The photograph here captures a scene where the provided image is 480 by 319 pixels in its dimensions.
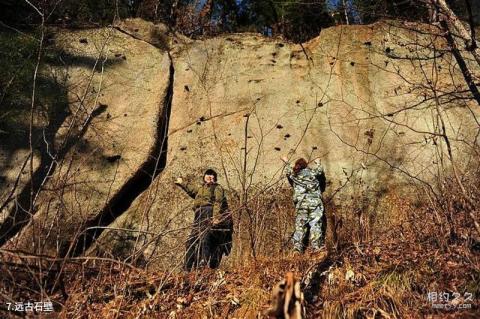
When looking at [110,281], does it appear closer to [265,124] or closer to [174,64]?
[265,124]

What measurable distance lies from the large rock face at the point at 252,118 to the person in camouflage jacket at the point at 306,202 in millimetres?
429

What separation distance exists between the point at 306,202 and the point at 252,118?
7.67 ft

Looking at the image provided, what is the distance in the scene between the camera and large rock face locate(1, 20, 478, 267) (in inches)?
318

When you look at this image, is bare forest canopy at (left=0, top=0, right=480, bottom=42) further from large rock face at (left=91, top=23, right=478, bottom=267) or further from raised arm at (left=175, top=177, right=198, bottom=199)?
raised arm at (left=175, top=177, right=198, bottom=199)

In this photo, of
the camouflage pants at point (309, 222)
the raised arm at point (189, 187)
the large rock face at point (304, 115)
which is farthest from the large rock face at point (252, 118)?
the camouflage pants at point (309, 222)

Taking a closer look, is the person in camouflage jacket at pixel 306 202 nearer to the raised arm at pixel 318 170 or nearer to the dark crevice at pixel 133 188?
the raised arm at pixel 318 170

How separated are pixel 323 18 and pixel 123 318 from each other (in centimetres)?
872

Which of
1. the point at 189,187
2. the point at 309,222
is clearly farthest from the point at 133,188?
the point at 309,222

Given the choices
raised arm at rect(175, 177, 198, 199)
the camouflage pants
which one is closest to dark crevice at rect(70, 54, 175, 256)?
raised arm at rect(175, 177, 198, 199)

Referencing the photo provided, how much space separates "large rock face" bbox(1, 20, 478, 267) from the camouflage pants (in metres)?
0.56

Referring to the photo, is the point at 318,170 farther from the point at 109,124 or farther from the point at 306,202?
the point at 109,124

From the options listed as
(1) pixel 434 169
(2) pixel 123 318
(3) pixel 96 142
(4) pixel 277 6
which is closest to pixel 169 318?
(2) pixel 123 318

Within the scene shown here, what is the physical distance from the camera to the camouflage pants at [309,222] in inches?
276

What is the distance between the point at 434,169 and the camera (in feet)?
26.8
